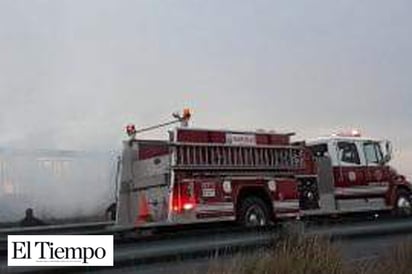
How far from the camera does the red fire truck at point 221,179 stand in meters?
16.9

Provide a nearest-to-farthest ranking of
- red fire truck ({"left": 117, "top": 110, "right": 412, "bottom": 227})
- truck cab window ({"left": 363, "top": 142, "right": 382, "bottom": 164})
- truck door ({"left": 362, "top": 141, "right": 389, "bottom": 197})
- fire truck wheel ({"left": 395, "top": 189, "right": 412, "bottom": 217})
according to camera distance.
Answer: red fire truck ({"left": 117, "top": 110, "right": 412, "bottom": 227}) → truck door ({"left": 362, "top": 141, "right": 389, "bottom": 197}) → truck cab window ({"left": 363, "top": 142, "right": 382, "bottom": 164}) → fire truck wheel ({"left": 395, "top": 189, "right": 412, "bottom": 217})

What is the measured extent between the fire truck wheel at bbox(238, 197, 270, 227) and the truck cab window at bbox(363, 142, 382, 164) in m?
5.00

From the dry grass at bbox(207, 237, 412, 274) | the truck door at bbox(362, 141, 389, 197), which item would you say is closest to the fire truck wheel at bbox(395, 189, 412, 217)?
the truck door at bbox(362, 141, 389, 197)

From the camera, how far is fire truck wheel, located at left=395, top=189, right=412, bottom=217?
73.6 ft

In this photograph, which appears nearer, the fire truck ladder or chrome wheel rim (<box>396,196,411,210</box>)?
the fire truck ladder

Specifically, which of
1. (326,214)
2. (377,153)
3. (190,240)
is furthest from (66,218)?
(190,240)

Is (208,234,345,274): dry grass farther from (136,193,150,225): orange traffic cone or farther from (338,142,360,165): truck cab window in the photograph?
(338,142,360,165): truck cab window

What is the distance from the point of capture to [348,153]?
2183cm

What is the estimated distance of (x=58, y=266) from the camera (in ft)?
21.7

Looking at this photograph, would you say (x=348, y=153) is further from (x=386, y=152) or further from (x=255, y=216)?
(x=255, y=216)

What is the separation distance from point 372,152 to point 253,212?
5605 mm

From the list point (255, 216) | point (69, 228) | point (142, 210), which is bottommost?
point (69, 228)

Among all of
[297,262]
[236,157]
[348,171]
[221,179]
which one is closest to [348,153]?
[348,171]

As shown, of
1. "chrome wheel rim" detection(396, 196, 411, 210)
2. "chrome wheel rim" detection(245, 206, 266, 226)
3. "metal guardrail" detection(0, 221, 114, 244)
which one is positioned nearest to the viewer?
"metal guardrail" detection(0, 221, 114, 244)
